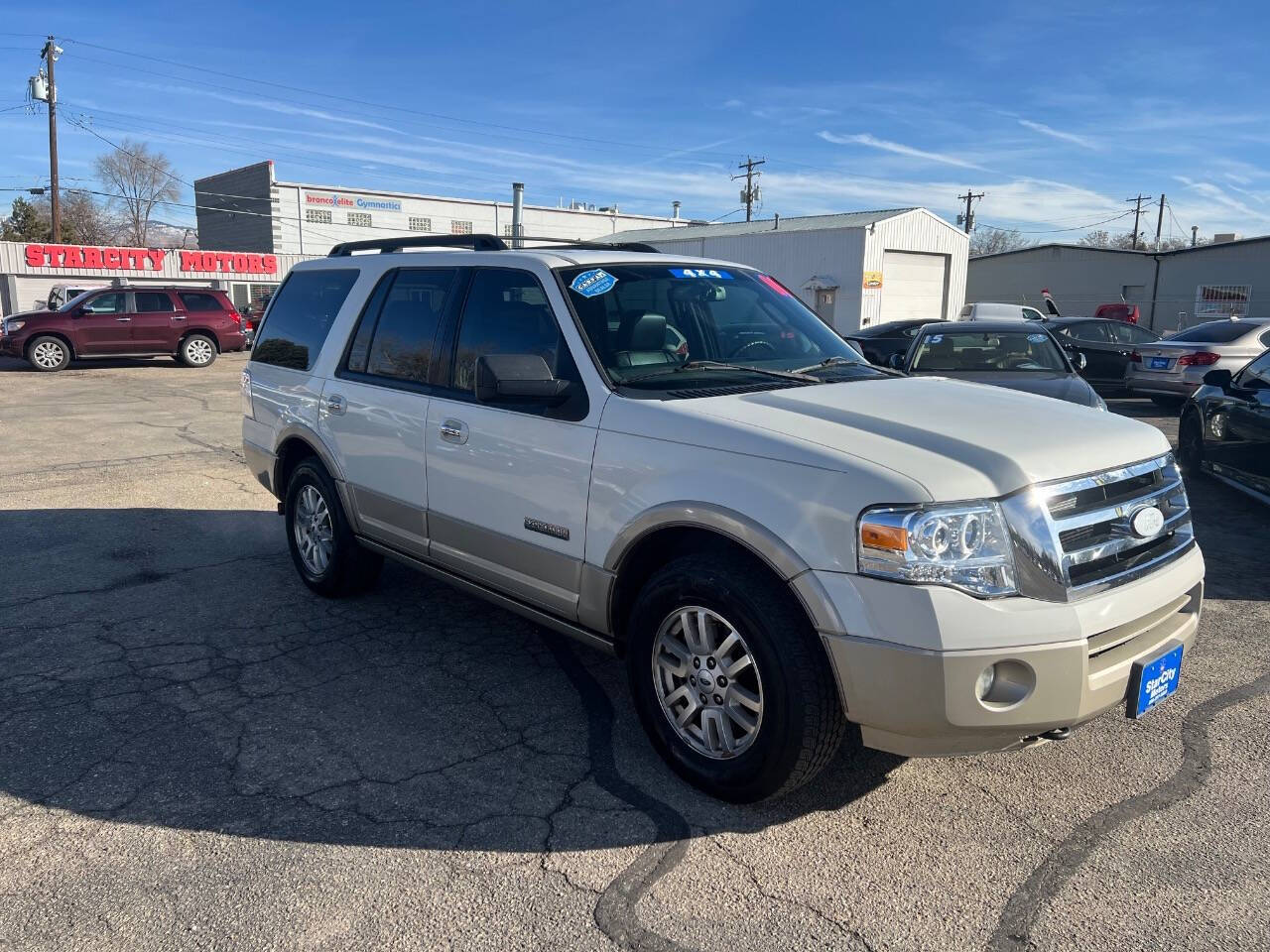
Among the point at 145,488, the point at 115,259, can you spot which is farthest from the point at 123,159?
the point at 145,488

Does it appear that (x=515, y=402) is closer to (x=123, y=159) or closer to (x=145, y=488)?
(x=145, y=488)

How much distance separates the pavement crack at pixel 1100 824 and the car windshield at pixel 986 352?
541 centimetres

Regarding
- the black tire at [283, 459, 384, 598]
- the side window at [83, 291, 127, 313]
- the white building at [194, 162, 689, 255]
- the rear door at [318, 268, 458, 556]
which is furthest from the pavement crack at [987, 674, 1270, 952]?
the white building at [194, 162, 689, 255]

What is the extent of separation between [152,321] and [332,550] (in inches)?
771

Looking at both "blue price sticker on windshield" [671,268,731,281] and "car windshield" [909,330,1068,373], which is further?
"car windshield" [909,330,1068,373]

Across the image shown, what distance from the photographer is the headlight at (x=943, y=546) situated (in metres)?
2.78

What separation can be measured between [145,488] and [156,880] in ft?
21.7

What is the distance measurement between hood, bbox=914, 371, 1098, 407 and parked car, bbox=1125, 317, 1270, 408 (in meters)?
6.47

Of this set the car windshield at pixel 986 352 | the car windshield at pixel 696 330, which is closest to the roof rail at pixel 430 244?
the car windshield at pixel 696 330

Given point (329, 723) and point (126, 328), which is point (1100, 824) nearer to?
point (329, 723)

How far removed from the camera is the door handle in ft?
13.9

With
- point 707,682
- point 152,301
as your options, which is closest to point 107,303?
point 152,301

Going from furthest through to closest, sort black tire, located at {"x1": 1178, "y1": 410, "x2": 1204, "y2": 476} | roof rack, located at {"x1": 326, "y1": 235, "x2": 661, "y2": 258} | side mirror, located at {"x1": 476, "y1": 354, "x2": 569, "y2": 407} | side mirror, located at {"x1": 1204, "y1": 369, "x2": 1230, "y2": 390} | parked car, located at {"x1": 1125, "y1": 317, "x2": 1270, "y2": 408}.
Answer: parked car, located at {"x1": 1125, "y1": 317, "x2": 1270, "y2": 408}, black tire, located at {"x1": 1178, "y1": 410, "x2": 1204, "y2": 476}, side mirror, located at {"x1": 1204, "y1": 369, "x2": 1230, "y2": 390}, roof rack, located at {"x1": 326, "y1": 235, "x2": 661, "y2": 258}, side mirror, located at {"x1": 476, "y1": 354, "x2": 569, "y2": 407}

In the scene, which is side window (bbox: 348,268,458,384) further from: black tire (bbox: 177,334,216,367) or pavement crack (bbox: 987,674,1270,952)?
black tire (bbox: 177,334,216,367)
